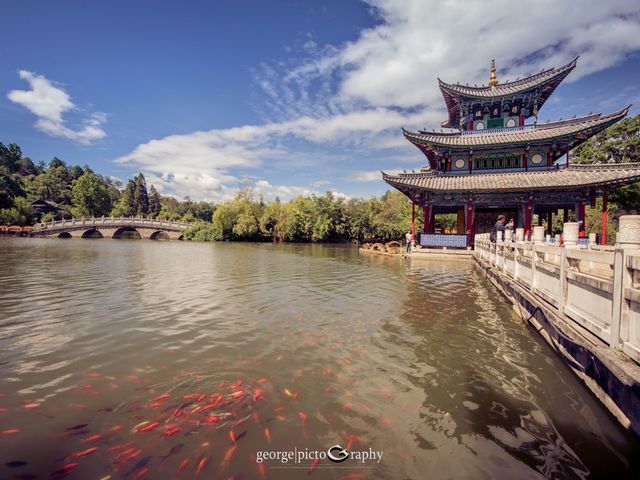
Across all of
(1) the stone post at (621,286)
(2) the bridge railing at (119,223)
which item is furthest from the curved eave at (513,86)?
(2) the bridge railing at (119,223)

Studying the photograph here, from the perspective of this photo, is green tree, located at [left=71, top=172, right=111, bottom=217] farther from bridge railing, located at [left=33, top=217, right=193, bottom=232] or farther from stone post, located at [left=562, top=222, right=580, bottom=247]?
stone post, located at [left=562, top=222, right=580, bottom=247]

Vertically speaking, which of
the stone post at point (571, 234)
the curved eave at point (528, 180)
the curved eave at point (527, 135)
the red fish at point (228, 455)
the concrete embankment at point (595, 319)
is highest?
the curved eave at point (527, 135)

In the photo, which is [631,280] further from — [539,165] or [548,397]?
[539,165]

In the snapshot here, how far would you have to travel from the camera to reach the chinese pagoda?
20.4 m

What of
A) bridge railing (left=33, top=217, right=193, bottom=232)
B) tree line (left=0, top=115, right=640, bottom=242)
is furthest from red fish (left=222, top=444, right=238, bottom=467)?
bridge railing (left=33, top=217, right=193, bottom=232)

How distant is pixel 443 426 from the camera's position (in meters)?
3.54

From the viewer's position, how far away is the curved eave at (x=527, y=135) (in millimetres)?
20531

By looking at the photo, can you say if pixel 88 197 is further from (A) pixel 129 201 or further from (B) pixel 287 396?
(B) pixel 287 396

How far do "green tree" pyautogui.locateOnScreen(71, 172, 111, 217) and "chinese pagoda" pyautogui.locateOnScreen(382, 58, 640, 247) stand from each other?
80.3m

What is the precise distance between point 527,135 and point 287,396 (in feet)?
84.4

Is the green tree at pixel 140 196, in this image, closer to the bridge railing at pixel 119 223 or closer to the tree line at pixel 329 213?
the tree line at pixel 329 213

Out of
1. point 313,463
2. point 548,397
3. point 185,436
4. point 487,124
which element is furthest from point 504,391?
point 487,124

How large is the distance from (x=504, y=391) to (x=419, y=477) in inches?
85.5

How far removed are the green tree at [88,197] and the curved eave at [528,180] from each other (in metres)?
79.7
